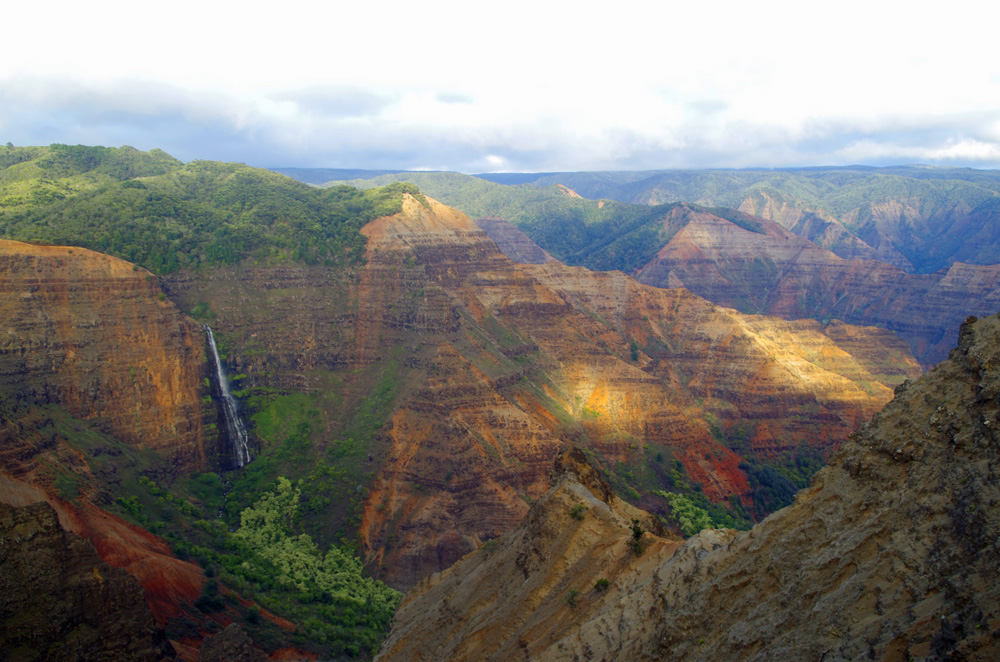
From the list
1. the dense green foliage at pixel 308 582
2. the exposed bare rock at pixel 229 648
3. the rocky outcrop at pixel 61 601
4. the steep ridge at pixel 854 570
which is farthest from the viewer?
the dense green foliage at pixel 308 582

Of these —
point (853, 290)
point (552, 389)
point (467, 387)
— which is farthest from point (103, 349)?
point (853, 290)

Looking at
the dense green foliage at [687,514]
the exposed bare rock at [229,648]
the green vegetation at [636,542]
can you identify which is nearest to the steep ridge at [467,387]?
the dense green foliage at [687,514]

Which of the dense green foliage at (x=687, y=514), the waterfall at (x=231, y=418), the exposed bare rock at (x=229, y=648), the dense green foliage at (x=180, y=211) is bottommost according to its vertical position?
the dense green foliage at (x=687, y=514)

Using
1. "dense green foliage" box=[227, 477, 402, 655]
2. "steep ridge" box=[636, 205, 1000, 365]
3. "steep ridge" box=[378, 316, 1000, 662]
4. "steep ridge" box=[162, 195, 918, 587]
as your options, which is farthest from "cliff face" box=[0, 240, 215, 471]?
"steep ridge" box=[636, 205, 1000, 365]

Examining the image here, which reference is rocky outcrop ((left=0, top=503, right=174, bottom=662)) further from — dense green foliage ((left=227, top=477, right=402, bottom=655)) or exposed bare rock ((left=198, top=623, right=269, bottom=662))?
dense green foliage ((left=227, top=477, right=402, bottom=655))

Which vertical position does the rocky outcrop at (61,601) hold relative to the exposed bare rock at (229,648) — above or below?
above

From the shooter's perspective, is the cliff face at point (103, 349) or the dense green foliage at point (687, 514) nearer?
the cliff face at point (103, 349)

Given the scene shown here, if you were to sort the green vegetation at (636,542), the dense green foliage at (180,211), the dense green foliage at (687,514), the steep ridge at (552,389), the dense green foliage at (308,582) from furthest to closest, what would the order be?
the dense green foliage at (180,211) < the dense green foliage at (687,514) < the steep ridge at (552,389) < the dense green foliage at (308,582) < the green vegetation at (636,542)

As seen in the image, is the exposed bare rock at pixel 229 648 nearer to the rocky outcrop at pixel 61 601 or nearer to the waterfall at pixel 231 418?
the rocky outcrop at pixel 61 601
